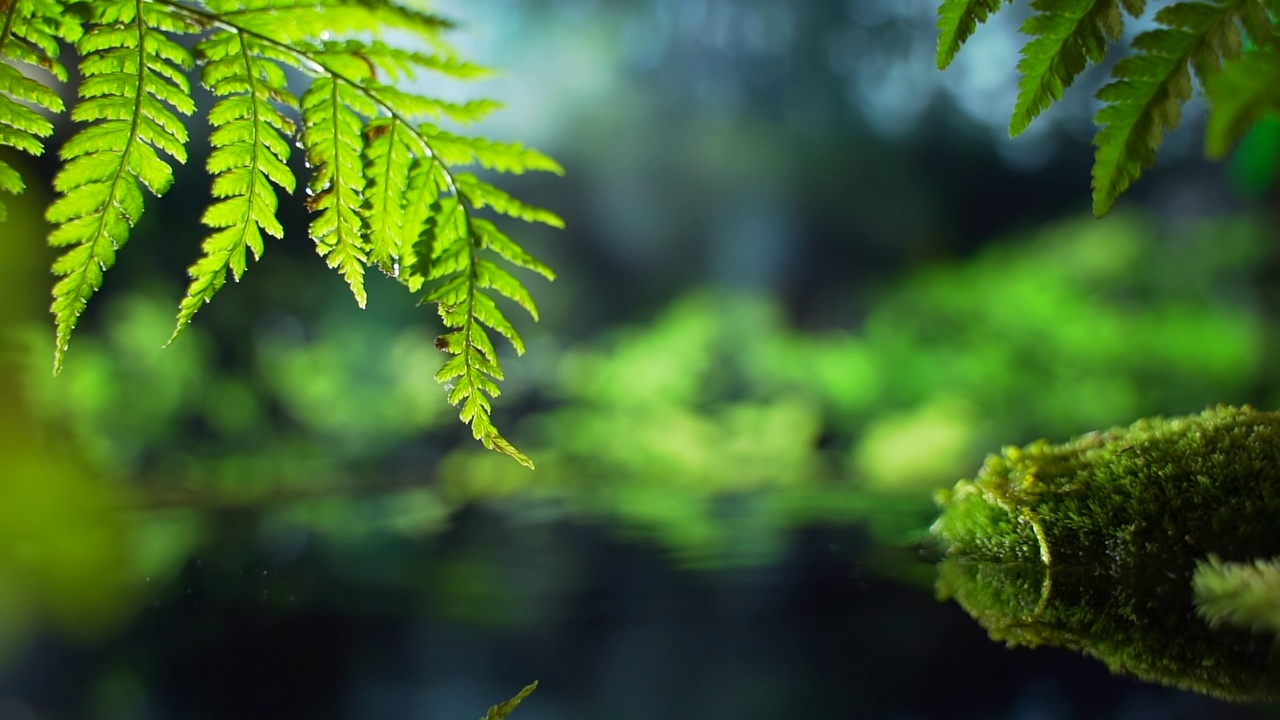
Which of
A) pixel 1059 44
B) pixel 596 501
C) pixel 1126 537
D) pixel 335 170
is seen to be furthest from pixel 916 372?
pixel 335 170

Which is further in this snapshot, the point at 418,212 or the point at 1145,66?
the point at 418,212

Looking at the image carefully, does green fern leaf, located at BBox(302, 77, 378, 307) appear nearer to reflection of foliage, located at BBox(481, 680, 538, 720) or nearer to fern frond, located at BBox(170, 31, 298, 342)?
fern frond, located at BBox(170, 31, 298, 342)

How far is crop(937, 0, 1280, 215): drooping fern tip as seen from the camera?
→ 0.33 metres

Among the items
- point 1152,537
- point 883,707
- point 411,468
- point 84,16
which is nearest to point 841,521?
point 1152,537

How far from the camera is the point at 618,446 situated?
3.16 metres

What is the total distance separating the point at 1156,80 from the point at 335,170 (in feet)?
1.70

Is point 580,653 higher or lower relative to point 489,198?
lower

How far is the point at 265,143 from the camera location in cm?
56

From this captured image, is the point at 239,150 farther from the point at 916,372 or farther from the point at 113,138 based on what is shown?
the point at 916,372

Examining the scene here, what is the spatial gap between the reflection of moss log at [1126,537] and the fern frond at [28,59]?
713 millimetres

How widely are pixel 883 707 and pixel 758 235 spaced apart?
3163 millimetres

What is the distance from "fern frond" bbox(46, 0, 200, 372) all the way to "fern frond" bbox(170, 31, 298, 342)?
0.02m

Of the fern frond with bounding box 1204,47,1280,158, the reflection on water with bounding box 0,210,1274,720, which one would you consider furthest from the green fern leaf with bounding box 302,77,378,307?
the fern frond with bounding box 1204,47,1280,158

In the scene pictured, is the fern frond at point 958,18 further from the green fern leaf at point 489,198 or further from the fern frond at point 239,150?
the fern frond at point 239,150
